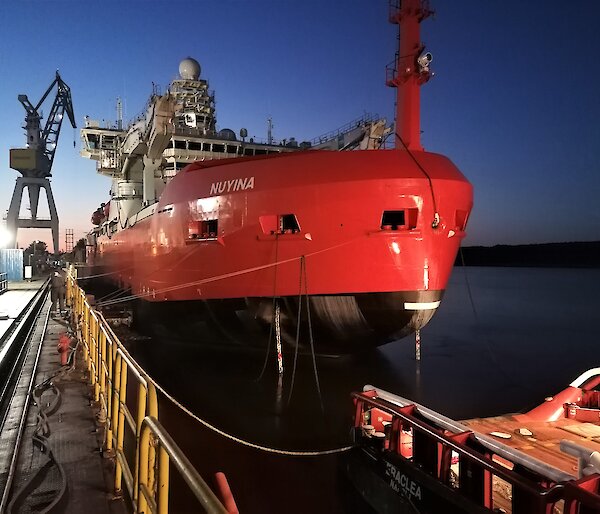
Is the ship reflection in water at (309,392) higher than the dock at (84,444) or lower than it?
lower

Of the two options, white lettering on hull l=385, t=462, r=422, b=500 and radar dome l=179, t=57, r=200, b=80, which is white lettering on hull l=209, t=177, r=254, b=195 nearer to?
white lettering on hull l=385, t=462, r=422, b=500

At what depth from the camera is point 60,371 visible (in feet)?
21.5

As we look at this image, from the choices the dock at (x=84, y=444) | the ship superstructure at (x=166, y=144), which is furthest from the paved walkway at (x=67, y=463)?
the ship superstructure at (x=166, y=144)

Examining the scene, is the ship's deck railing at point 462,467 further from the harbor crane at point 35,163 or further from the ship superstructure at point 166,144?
the harbor crane at point 35,163

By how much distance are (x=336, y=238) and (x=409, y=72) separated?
193 inches

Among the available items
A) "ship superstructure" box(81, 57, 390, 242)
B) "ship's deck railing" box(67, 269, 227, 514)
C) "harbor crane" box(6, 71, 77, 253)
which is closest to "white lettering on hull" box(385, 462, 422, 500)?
"ship's deck railing" box(67, 269, 227, 514)

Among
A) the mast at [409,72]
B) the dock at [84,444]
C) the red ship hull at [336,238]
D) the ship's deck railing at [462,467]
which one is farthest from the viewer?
the mast at [409,72]

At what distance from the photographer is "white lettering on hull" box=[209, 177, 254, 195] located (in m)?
8.95

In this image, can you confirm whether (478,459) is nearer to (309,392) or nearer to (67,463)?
(67,463)

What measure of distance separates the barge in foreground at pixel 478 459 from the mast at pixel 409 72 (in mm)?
6588

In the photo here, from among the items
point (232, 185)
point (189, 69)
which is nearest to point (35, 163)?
point (189, 69)

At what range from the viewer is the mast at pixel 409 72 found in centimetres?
1038

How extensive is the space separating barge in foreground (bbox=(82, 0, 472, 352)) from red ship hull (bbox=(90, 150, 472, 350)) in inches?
0.8

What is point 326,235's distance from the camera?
8281 mm
